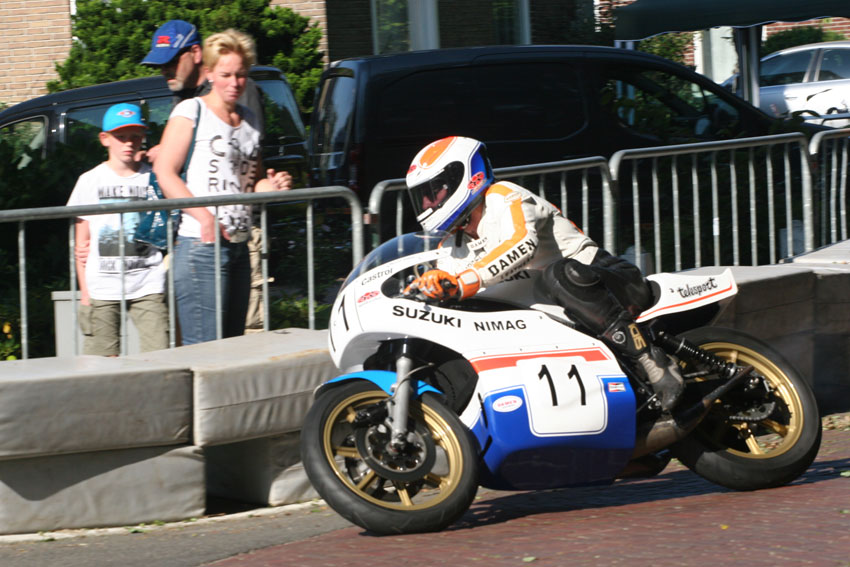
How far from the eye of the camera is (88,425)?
5078 mm

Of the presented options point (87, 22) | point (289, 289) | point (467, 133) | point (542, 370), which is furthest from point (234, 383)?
point (87, 22)

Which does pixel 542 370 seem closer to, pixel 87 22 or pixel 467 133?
pixel 467 133

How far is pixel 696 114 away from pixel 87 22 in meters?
9.97

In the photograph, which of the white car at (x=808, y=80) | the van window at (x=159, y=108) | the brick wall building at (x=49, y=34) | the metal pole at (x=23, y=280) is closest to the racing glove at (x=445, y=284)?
the metal pole at (x=23, y=280)

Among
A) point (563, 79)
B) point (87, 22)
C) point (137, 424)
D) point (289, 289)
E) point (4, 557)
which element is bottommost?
point (4, 557)

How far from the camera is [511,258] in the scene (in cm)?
478

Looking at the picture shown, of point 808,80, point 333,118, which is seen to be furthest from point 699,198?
point 808,80

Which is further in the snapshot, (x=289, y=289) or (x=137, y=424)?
(x=289, y=289)

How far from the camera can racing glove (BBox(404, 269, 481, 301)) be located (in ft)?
15.2

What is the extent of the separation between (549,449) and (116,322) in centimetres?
218

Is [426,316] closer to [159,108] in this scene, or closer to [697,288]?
[697,288]

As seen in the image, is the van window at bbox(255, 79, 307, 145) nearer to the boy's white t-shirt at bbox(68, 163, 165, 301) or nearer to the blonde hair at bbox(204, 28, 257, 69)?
the blonde hair at bbox(204, 28, 257, 69)

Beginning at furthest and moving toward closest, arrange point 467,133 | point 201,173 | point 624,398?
point 467,133, point 201,173, point 624,398

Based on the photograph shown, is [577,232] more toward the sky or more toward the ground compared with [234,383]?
more toward the sky
